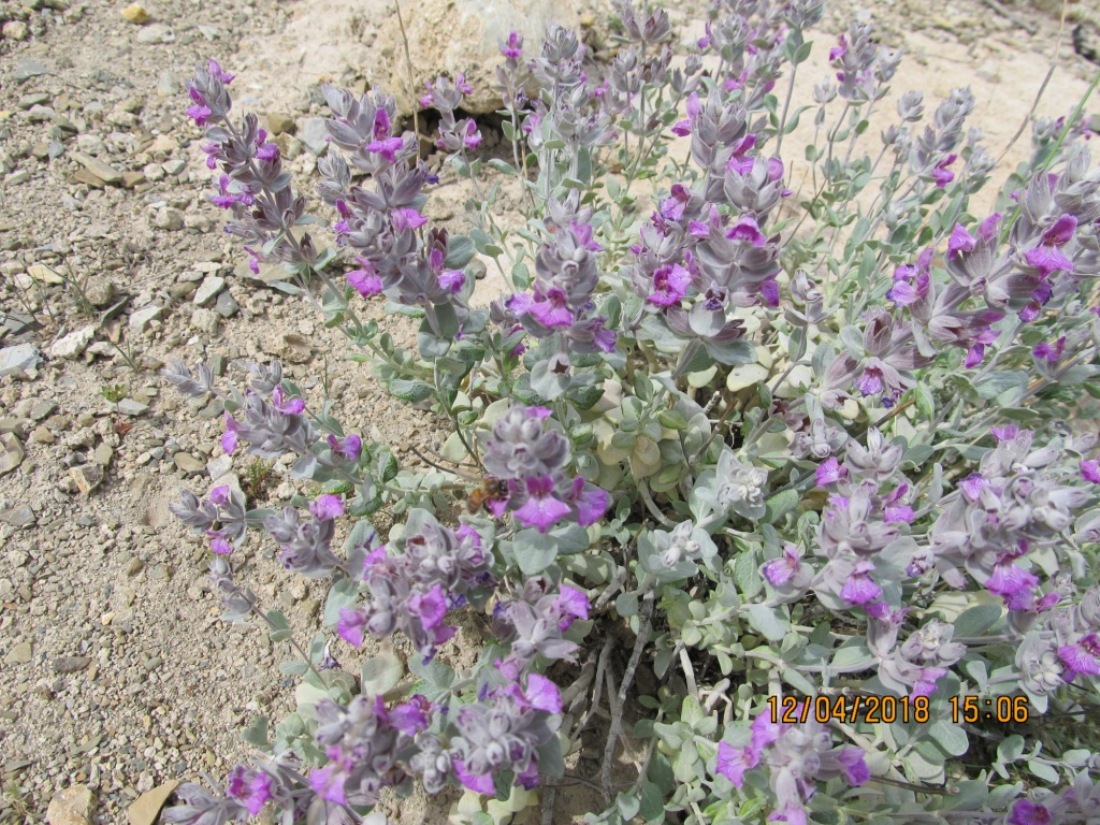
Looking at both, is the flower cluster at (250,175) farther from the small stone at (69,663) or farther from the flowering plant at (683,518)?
the small stone at (69,663)

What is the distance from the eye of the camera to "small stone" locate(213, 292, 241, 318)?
4.06 meters

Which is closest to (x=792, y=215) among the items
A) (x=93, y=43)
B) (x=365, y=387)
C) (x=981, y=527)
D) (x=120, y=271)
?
(x=365, y=387)

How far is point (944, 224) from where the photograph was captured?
390 cm

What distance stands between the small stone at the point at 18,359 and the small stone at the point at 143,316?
0.43m

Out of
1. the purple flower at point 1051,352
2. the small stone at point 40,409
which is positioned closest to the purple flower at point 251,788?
the small stone at point 40,409

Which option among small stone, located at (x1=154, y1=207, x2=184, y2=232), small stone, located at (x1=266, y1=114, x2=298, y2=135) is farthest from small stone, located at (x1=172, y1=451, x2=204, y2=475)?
small stone, located at (x1=266, y1=114, x2=298, y2=135)

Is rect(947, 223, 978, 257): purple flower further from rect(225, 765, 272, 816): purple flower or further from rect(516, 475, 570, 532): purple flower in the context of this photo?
rect(225, 765, 272, 816): purple flower

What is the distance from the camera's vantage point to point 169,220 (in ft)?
14.2

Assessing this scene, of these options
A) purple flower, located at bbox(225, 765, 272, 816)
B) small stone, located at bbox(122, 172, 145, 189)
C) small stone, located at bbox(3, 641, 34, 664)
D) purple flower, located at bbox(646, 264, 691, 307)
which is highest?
purple flower, located at bbox(646, 264, 691, 307)

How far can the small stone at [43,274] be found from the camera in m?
3.92

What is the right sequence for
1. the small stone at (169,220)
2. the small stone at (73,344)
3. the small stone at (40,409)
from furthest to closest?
the small stone at (169,220)
the small stone at (73,344)
the small stone at (40,409)

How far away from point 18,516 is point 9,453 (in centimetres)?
32

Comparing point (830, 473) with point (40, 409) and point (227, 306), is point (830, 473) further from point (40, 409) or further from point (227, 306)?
point (40, 409)

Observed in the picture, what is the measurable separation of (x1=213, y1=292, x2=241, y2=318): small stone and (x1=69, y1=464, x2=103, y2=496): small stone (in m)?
1.03
